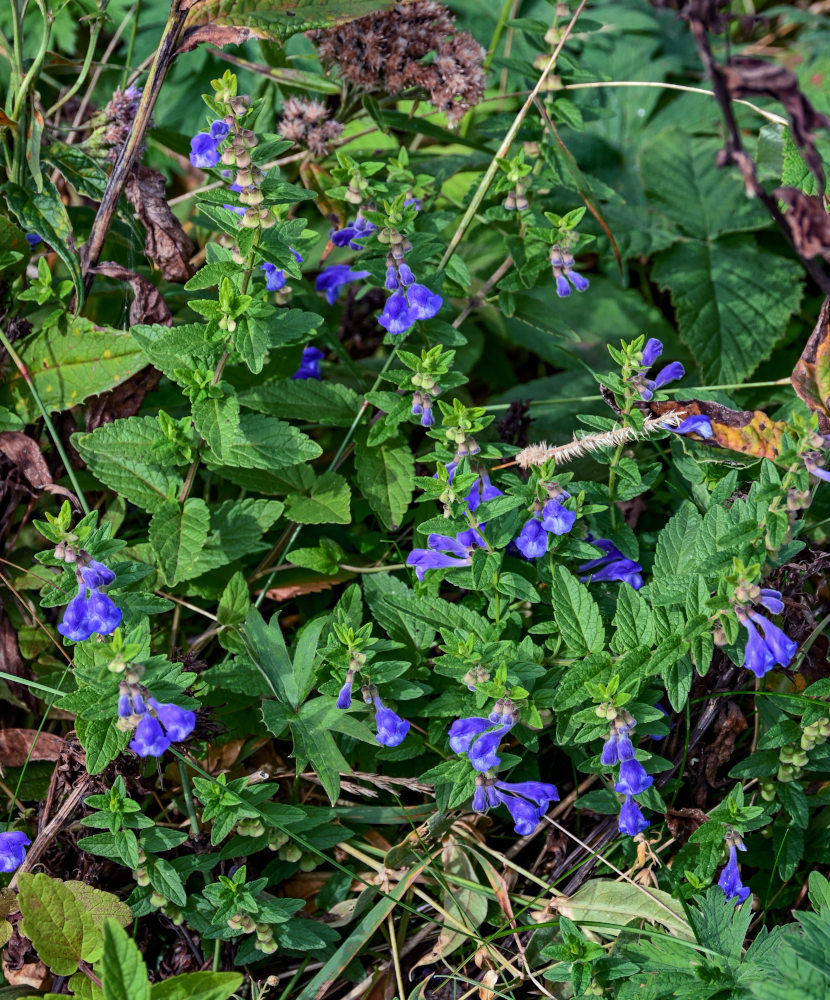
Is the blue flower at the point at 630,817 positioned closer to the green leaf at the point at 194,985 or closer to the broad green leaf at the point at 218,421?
the green leaf at the point at 194,985

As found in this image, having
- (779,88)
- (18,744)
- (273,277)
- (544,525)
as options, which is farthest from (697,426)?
(18,744)

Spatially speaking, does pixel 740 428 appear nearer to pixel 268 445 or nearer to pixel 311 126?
pixel 268 445

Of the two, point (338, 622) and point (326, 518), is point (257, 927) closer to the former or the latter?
point (338, 622)

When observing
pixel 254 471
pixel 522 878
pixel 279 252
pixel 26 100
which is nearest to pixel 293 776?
pixel 522 878

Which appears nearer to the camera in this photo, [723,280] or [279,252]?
[279,252]

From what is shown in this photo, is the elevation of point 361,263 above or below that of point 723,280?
above
